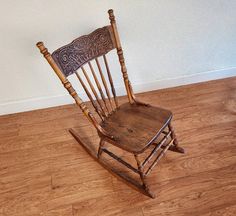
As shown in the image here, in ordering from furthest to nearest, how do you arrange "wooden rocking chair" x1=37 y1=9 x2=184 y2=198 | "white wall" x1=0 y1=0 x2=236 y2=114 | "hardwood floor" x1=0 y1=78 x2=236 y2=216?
"white wall" x1=0 y1=0 x2=236 y2=114 < "hardwood floor" x1=0 y1=78 x2=236 y2=216 < "wooden rocking chair" x1=37 y1=9 x2=184 y2=198

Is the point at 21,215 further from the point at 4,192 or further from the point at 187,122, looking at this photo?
the point at 187,122

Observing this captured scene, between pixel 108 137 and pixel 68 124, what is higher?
pixel 108 137

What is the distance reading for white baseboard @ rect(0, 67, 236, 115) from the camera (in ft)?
6.88

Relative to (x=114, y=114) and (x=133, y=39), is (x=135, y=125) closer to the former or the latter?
(x=114, y=114)

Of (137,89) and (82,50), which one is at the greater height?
(82,50)

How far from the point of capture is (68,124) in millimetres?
2000

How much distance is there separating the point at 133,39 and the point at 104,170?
1019mm

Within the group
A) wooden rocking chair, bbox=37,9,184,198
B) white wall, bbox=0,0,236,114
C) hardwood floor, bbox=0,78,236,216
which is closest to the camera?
wooden rocking chair, bbox=37,9,184,198

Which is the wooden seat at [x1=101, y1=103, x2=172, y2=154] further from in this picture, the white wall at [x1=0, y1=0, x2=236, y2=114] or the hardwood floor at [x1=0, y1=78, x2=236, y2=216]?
the white wall at [x1=0, y1=0, x2=236, y2=114]

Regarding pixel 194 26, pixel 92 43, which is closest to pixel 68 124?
pixel 92 43

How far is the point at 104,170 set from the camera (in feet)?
5.32

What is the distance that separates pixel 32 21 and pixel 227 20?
152 centimetres

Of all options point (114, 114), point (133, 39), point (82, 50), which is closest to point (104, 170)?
point (114, 114)

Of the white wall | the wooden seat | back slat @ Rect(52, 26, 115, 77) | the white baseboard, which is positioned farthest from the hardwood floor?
back slat @ Rect(52, 26, 115, 77)
